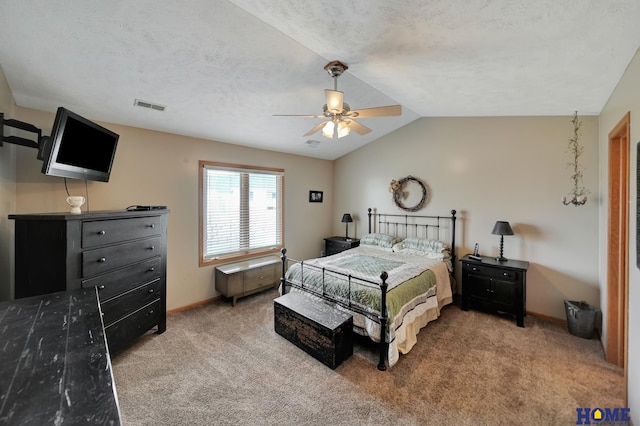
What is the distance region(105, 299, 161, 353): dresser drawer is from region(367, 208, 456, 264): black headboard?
12.7 ft

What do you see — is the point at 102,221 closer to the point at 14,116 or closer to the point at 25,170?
the point at 25,170

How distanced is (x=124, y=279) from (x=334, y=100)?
2.71 m

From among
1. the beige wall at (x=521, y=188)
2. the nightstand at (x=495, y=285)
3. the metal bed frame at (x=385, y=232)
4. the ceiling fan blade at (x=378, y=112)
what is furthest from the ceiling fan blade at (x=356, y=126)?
the nightstand at (x=495, y=285)

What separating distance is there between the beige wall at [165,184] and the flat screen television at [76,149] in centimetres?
46

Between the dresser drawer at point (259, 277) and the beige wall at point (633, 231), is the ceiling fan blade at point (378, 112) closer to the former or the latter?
the beige wall at point (633, 231)

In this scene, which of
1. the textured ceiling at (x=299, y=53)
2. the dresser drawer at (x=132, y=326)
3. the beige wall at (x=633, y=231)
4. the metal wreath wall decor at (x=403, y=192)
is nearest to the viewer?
the textured ceiling at (x=299, y=53)

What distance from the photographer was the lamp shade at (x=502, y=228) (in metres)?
3.55

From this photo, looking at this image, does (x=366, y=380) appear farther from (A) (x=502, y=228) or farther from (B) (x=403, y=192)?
(B) (x=403, y=192)

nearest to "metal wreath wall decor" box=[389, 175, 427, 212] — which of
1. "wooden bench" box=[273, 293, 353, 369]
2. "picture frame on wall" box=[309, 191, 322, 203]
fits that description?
"picture frame on wall" box=[309, 191, 322, 203]

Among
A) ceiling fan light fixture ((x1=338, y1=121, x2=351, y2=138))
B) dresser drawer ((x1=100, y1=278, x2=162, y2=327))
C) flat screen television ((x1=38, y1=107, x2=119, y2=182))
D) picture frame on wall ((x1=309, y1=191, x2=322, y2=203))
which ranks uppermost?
ceiling fan light fixture ((x1=338, y1=121, x2=351, y2=138))

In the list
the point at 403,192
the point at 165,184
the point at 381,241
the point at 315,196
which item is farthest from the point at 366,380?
the point at 315,196

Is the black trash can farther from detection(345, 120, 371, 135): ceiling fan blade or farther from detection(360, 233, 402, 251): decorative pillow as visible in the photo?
detection(345, 120, 371, 135): ceiling fan blade

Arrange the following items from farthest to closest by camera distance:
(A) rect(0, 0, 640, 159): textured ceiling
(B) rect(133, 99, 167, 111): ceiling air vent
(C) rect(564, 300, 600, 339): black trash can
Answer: (C) rect(564, 300, 600, 339): black trash can, (B) rect(133, 99, 167, 111): ceiling air vent, (A) rect(0, 0, 640, 159): textured ceiling

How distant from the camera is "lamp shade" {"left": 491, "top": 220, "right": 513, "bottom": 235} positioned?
355 centimetres
